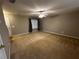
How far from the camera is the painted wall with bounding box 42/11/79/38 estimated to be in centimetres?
560

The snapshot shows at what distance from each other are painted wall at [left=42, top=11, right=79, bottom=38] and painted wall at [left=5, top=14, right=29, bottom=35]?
2.53 meters

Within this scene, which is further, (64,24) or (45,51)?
(64,24)

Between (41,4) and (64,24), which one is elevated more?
(41,4)

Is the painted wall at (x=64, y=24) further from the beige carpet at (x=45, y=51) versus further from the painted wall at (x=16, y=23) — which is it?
the painted wall at (x=16, y=23)

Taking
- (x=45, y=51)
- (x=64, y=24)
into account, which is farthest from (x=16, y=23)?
(x=45, y=51)

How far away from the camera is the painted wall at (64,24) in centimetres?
560

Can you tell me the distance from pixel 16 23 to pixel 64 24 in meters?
4.14

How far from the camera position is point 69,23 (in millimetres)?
6078

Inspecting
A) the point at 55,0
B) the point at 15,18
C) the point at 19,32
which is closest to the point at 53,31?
the point at 19,32

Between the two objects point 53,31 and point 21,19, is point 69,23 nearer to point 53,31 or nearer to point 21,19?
point 53,31

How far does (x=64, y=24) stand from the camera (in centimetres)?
656

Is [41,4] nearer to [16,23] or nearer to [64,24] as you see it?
[64,24]

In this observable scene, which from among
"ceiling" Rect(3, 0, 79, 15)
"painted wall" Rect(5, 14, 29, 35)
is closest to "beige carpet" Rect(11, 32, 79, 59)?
"ceiling" Rect(3, 0, 79, 15)

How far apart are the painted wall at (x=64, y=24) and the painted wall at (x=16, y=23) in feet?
8.31
